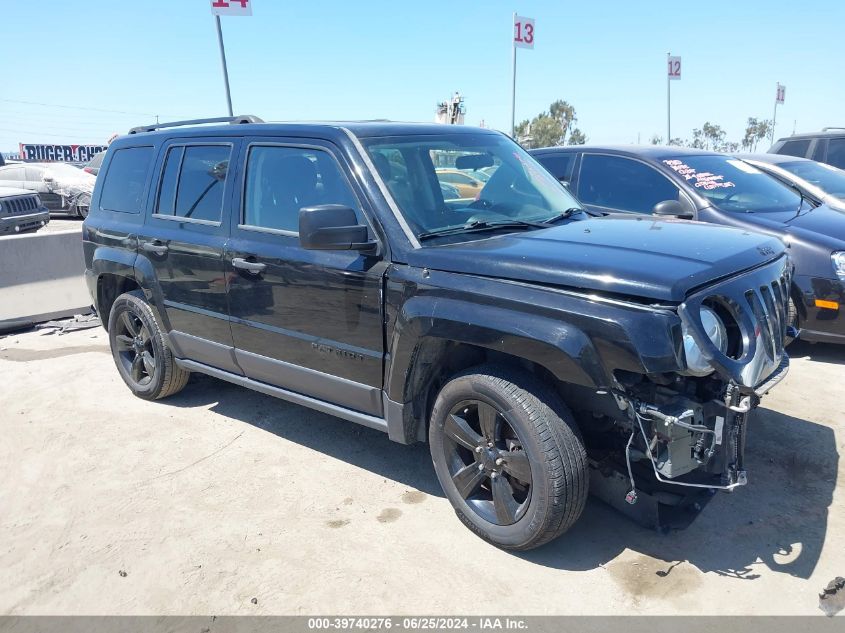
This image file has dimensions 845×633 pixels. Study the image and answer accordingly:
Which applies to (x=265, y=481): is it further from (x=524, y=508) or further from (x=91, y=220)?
(x=91, y=220)

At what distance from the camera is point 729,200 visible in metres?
6.07

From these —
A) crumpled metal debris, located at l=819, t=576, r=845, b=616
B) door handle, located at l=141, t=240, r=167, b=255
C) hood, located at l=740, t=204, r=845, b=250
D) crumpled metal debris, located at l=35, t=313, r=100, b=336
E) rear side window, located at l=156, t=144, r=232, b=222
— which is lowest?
crumpled metal debris, located at l=35, t=313, r=100, b=336

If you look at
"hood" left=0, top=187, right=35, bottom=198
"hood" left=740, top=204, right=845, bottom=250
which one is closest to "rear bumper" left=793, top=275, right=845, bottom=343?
"hood" left=740, top=204, right=845, bottom=250

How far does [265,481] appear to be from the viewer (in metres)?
3.99

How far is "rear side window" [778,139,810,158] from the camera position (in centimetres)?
1129

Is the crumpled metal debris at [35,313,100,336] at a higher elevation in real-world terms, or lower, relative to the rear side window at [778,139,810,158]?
lower

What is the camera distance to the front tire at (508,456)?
2.88 meters

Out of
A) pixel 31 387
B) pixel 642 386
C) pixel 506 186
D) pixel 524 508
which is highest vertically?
pixel 506 186

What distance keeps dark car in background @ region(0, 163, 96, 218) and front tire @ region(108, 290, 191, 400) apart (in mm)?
13652

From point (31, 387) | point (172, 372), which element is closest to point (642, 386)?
point (172, 372)

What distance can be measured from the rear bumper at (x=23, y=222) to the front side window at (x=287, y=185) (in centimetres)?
971

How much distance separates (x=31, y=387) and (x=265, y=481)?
296 centimetres

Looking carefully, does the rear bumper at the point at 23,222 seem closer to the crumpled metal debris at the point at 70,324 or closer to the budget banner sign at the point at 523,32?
the crumpled metal debris at the point at 70,324

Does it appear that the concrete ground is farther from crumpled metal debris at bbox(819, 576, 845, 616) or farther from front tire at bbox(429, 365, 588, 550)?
front tire at bbox(429, 365, 588, 550)
